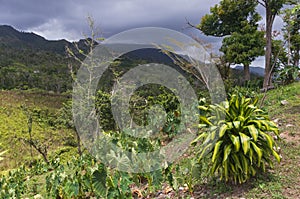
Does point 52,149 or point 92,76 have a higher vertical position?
point 92,76

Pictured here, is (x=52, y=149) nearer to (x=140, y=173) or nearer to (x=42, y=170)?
(x=42, y=170)

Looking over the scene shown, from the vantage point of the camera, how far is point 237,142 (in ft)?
9.00

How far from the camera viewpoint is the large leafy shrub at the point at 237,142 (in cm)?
280

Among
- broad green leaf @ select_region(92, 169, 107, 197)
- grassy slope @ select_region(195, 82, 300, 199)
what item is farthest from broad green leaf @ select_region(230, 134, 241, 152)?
broad green leaf @ select_region(92, 169, 107, 197)

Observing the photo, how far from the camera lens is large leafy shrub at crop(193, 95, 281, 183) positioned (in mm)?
2805

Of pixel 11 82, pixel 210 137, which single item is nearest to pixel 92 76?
pixel 210 137

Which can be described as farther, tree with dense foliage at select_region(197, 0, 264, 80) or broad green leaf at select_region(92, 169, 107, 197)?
tree with dense foliage at select_region(197, 0, 264, 80)

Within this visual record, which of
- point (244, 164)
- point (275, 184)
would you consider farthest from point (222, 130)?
point (275, 184)

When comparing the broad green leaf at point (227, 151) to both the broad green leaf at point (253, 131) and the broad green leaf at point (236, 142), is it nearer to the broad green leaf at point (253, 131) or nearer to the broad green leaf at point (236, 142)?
the broad green leaf at point (236, 142)

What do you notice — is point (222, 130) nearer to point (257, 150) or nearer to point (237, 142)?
point (237, 142)

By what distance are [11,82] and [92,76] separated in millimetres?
20282

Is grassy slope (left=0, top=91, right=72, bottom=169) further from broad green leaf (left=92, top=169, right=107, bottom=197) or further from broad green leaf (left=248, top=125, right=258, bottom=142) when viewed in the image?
broad green leaf (left=248, top=125, right=258, bottom=142)

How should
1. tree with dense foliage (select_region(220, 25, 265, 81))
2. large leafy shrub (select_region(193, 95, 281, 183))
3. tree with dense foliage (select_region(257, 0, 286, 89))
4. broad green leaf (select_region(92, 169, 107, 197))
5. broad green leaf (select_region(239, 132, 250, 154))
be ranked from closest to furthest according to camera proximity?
1. broad green leaf (select_region(239, 132, 250, 154))
2. large leafy shrub (select_region(193, 95, 281, 183))
3. broad green leaf (select_region(92, 169, 107, 197))
4. tree with dense foliage (select_region(257, 0, 286, 89))
5. tree with dense foliage (select_region(220, 25, 265, 81))

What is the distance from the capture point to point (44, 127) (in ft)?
46.1
